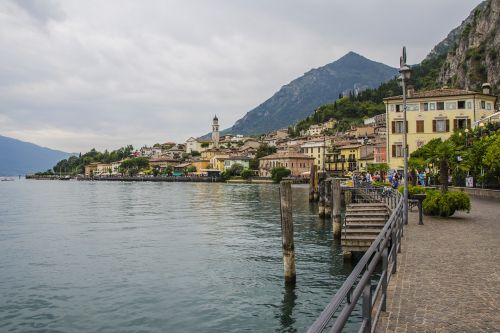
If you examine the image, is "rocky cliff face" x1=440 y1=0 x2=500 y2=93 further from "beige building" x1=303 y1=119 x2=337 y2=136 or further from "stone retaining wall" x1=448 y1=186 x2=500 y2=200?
"stone retaining wall" x1=448 y1=186 x2=500 y2=200

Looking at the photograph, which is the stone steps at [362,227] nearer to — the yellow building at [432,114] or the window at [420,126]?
the yellow building at [432,114]

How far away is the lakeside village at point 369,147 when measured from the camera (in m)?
59.9

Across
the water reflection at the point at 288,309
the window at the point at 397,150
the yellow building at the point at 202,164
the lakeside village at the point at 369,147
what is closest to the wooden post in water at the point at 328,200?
the lakeside village at the point at 369,147

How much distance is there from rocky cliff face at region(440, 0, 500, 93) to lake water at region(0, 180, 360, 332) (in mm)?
103207

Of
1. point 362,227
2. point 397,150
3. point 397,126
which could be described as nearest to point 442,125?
point 397,126

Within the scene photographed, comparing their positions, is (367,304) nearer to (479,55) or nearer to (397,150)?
(397,150)

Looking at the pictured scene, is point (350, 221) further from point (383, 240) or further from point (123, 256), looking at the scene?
point (383, 240)

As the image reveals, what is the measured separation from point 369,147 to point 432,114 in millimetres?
57274

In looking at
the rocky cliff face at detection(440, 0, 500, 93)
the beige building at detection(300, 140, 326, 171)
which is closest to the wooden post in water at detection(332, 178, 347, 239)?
the rocky cliff face at detection(440, 0, 500, 93)

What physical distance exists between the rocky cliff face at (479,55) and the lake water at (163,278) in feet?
339

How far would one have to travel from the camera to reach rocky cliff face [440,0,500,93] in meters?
119

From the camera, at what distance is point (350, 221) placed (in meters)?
21.9

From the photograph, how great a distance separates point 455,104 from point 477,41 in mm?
89566

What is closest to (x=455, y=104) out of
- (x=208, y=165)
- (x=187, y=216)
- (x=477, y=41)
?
(x=187, y=216)
